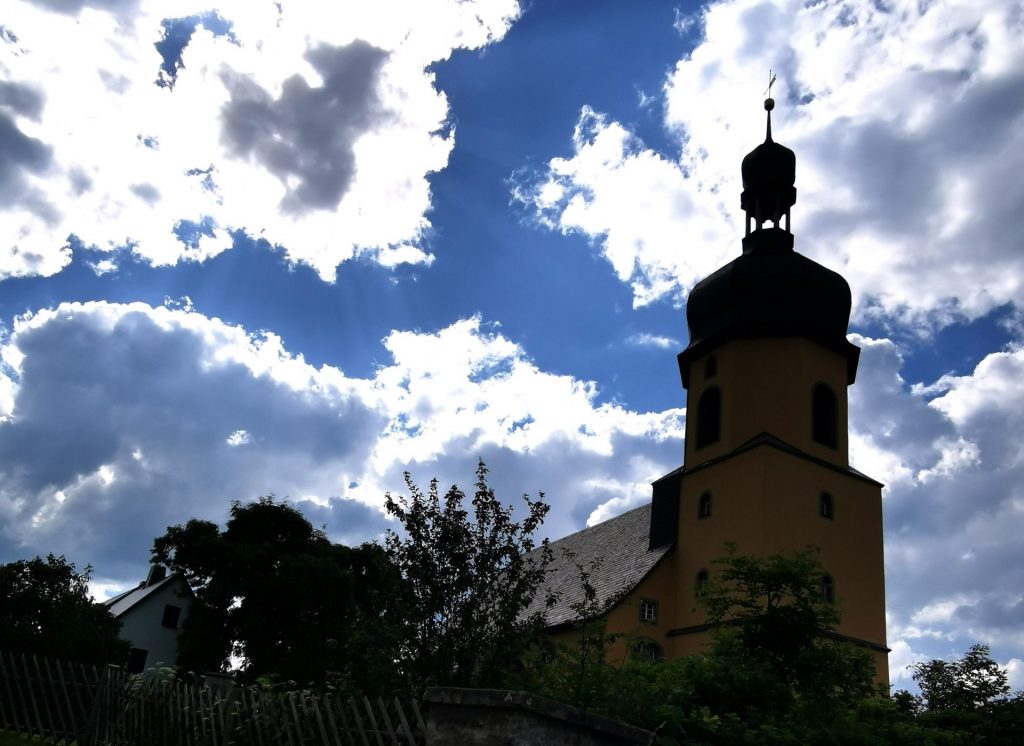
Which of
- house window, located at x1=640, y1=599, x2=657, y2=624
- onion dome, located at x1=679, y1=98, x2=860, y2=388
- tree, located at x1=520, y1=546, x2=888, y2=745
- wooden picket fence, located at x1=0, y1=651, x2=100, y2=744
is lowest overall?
wooden picket fence, located at x1=0, y1=651, x2=100, y2=744

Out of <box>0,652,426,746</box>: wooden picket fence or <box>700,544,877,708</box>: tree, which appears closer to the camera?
<box>0,652,426,746</box>: wooden picket fence

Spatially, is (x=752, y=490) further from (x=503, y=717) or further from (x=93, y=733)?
(x=503, y=717)

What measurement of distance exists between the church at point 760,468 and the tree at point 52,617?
13.0 metres

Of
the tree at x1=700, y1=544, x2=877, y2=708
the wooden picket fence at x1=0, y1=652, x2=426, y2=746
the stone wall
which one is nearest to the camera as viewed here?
the stone wall

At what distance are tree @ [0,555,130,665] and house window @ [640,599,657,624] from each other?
15147mm

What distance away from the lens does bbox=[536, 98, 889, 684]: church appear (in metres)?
25.2

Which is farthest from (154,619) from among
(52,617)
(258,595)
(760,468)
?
(760,468)

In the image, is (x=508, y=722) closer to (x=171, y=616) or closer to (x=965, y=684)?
(x=965, y=684)

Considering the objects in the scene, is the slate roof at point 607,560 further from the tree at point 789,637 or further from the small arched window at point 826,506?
the tree at point 789,637

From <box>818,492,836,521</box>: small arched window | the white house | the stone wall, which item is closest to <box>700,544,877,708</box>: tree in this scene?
the stone wall

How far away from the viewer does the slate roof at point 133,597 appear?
4536 cm

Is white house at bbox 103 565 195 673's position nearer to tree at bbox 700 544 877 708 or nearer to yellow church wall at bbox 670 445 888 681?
yellow church wall at bbox 670 445 888 681

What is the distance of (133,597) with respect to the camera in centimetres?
4797

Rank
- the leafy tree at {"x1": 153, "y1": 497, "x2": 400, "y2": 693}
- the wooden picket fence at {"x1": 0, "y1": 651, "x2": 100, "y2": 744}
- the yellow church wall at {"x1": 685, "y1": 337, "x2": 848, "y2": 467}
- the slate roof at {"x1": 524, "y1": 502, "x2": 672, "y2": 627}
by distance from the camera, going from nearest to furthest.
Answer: the wooden picket fence at {"x1": 0, "y1": 651, "x2": 100, "y2": 744} < the yellow church wall at {"x1": 685, "y1": 337, "x2": 848, "y2": 467} < the slate roof at {"x1": 524, "y1": 502, "x2": 672, "y2": 627} < the leafy tree at {"x1": 153, "y1": 497, "x2": 400, "y2": 693}
